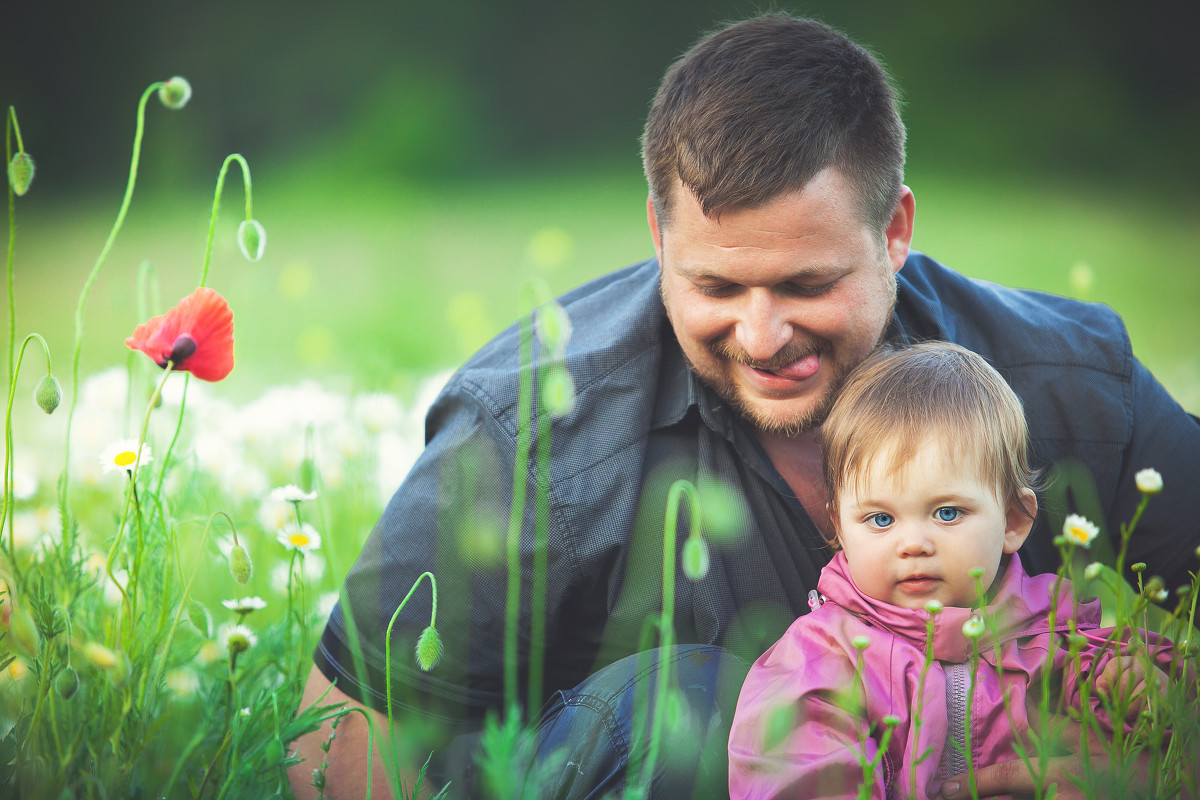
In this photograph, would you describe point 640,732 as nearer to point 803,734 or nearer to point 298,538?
point 803,734

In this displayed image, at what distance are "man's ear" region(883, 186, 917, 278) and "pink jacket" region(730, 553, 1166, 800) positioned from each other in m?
0.72

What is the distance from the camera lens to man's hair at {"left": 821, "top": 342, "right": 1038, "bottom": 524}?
1621mm

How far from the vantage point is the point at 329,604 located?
7.64 feet

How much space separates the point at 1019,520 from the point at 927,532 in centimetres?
23

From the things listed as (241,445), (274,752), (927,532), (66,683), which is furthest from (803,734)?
(241,445)

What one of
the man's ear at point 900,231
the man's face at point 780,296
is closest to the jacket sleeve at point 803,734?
the man's face at point 780,296

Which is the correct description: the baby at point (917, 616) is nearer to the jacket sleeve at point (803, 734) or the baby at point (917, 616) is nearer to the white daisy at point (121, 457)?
the jacket sleeve at point (803, 734)

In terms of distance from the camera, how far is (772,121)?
1874 millimetres

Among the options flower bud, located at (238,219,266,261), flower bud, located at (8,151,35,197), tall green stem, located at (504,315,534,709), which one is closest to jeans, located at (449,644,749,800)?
tall green stem, located at (504,315,534,709)

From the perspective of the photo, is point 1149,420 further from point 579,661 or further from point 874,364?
point 579,661

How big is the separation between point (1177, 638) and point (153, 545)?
1463 mm

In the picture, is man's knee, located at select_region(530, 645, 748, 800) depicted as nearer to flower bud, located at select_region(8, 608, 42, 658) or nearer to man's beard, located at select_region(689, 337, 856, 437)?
man's beard, located at select_region(689, 337, 856, 437)

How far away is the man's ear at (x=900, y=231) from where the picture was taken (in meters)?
2.06

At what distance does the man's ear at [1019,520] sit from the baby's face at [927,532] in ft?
0.23
